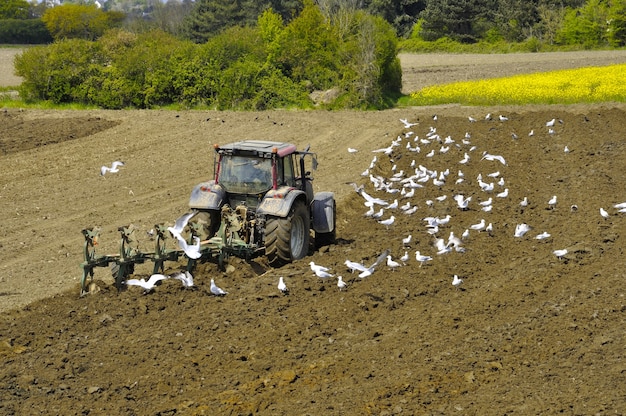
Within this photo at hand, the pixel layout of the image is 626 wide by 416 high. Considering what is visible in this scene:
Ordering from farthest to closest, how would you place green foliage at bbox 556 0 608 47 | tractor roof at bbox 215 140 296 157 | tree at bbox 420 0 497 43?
tree at bbox 420 0 497 43 → green foliage at bbox 556 0 608 47 → tractor roof at bbox 215 140 296 157

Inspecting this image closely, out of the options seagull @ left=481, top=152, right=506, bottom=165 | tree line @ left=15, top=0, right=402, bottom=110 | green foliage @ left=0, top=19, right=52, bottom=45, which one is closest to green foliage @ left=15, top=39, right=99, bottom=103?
tree line @ left=15, top=0, right=402, bottom=110

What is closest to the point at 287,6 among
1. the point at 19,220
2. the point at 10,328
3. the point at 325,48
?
the point at 325,48

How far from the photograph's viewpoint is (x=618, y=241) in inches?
541

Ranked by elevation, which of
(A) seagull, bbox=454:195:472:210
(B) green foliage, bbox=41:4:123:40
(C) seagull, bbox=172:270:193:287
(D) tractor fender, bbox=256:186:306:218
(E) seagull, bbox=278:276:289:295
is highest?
(D) tractor fender, bbox=256:186:306:218

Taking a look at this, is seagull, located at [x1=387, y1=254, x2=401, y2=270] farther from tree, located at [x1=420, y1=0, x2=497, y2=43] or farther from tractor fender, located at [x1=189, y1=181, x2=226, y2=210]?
tree, located at [x1=420, y1=0, x2=497, y2=43]

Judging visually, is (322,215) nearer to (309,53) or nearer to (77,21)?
(309,53)

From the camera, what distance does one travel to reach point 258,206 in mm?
12703

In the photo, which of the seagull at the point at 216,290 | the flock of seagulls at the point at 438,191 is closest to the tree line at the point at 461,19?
the flock of seagulls at the point at 438,191

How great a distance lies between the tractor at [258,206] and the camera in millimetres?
12320

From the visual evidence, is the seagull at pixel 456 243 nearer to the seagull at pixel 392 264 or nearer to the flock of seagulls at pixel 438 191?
the flock of seagulls at pixel 438 191

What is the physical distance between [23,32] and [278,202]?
7990cm

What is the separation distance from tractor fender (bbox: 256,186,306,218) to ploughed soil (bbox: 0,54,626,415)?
792mm

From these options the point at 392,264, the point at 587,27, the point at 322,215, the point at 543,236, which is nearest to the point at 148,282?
the point at 392,264

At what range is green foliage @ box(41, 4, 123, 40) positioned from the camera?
7638cm
